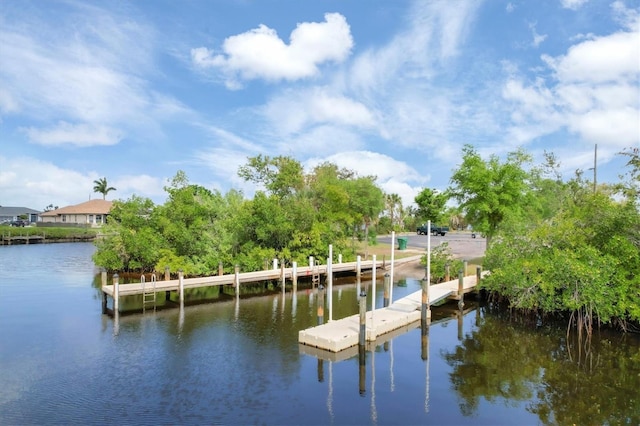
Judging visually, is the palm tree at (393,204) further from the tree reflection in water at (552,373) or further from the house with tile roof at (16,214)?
the house with tile roof at (16,214)

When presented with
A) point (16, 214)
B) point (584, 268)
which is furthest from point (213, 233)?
point (16, 214)

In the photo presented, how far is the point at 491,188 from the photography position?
30812 millimetres

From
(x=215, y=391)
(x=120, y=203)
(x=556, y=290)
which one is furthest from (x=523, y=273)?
(x=120, y=203)

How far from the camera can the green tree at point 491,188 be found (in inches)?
1203

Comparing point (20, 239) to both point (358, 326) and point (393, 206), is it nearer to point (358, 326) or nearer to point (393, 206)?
point (393, 206)

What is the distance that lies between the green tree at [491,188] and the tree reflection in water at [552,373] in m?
13.2

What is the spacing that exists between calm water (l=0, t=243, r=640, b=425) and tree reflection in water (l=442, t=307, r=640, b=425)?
0.16 ft

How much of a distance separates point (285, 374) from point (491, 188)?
914 inches

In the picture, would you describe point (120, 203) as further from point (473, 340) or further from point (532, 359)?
point (532, 359)

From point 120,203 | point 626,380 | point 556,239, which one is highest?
point 120,203

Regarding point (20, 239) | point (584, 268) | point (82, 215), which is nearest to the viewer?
point (584, 268)

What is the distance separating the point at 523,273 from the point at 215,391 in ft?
45.7

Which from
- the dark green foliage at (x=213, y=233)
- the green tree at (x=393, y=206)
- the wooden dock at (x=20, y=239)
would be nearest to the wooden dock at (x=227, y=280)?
the dark green foliage at (x=213, y=233)

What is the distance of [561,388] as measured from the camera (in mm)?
12203
